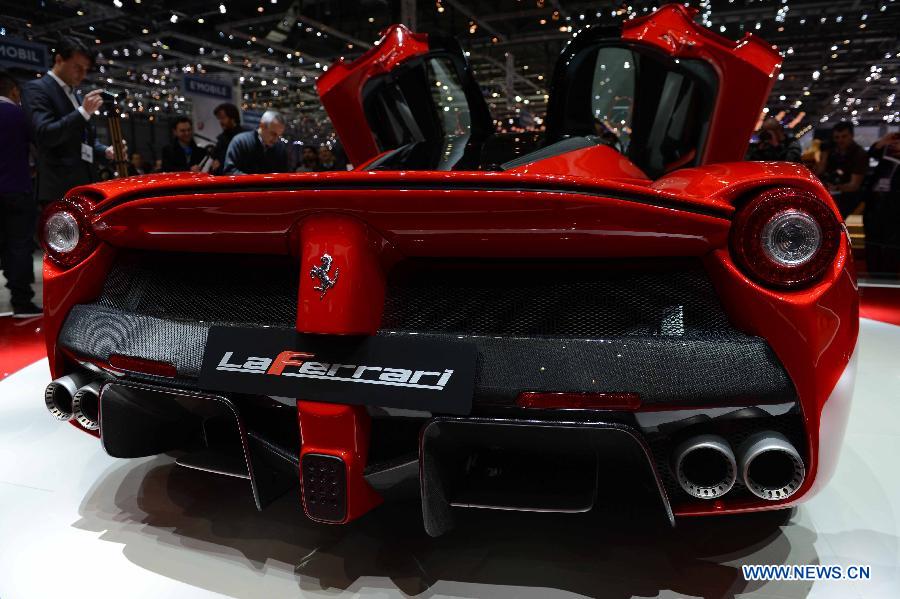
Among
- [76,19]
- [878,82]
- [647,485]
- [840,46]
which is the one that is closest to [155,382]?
[647,485]

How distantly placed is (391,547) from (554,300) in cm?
74

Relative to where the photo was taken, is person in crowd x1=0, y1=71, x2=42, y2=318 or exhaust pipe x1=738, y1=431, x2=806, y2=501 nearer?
exhaust pipe x1=738, y1=431, x2=806, y2=501

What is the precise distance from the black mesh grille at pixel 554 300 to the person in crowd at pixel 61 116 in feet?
11.0

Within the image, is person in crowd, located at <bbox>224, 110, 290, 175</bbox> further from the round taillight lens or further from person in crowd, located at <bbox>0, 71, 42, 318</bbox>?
the round taillight lens

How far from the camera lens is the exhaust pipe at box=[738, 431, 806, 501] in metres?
1.16

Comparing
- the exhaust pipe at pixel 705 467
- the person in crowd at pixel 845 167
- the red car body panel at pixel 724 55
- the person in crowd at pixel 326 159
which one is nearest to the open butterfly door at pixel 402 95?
the red car body panel at pixel 724 55

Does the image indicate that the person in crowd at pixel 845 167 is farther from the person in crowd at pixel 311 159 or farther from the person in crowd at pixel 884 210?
the person in crowd at pixel 311 159

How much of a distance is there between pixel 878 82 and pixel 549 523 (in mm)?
20318

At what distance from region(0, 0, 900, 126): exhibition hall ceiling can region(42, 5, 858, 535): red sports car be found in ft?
20.7

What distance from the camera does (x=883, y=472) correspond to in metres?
1.92

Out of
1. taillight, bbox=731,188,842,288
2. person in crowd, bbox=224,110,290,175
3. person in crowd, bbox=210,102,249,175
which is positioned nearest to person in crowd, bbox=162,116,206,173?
person in crowd, bbox=210,102,249,175

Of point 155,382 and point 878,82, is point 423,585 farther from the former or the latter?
point 878,82

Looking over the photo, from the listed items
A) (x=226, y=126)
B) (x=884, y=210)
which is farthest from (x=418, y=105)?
(x=884, y=210)

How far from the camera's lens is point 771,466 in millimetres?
1219
